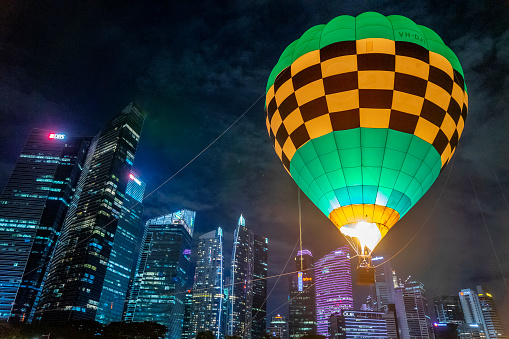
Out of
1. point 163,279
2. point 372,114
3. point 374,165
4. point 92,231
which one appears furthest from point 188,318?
point 372,114

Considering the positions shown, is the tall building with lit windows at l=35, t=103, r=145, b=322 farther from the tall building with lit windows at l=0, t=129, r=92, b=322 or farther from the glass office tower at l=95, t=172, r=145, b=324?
the tall building with lit windows at l=0, t=129, r=92, b=322

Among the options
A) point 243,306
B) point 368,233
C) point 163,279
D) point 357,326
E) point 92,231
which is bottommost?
point 368,233

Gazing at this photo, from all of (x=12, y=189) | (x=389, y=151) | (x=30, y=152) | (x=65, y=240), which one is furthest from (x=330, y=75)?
(x=30, y=152)

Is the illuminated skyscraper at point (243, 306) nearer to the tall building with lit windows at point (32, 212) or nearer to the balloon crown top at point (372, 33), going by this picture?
the tall building with lit windows at point (32, 212)

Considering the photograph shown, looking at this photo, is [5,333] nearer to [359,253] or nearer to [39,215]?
[359,253]

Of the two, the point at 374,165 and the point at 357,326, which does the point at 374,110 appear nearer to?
the point at 374,165

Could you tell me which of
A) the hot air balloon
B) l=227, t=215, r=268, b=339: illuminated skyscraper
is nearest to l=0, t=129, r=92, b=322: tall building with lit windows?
l=227, t=215, r=268, b=339: illuminated skyscraper
